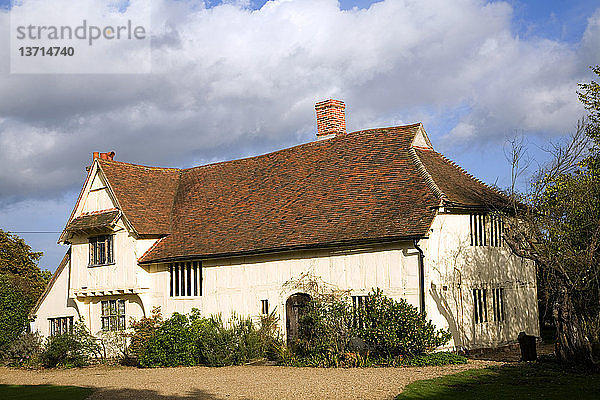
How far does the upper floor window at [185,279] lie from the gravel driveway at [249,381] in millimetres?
4089

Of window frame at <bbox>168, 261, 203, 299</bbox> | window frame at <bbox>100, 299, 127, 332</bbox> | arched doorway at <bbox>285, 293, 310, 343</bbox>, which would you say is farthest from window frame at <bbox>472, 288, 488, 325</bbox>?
window frame at <bbox>100, 299, 127, 332</bbox>

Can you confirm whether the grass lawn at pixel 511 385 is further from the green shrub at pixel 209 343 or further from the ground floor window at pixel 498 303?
the green shrub at pixel 209 343

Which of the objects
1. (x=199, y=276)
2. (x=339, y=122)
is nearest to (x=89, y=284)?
(x=199, y=276)

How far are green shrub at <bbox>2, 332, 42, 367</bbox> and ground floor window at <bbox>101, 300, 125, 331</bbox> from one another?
9.11 ft

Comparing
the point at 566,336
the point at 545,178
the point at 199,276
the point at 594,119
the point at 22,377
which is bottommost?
the point at 22,377

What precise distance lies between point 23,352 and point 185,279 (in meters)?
7.74

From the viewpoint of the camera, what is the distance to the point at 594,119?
24172 mm

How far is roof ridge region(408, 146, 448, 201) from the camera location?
2135 cm

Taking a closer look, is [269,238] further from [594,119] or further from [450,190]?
[594,119]

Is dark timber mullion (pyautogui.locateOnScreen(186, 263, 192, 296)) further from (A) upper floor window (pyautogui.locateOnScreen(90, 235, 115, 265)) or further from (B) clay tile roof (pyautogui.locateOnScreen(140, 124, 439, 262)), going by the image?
(A) upper floor window (pyautogui.locateOnScreen(90, 235, 115, 265))

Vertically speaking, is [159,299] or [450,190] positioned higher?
[450,190]

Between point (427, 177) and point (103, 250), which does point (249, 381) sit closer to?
point (427, 177)

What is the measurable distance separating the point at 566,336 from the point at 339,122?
43.3ft

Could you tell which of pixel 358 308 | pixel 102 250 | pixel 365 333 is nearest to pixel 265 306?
pixel 358 308
